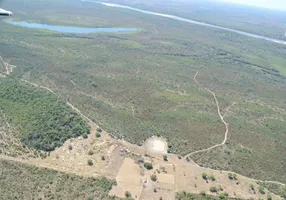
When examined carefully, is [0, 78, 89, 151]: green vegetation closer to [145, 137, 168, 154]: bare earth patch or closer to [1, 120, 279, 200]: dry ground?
[1, 120, 279, 200]: dry ground

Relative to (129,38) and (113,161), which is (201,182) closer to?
(113,161)

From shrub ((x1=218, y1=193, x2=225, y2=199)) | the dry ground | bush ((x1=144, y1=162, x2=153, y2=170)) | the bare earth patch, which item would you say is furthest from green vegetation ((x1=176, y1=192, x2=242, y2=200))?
the bare earth patch

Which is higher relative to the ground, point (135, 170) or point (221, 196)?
point (135, 170)

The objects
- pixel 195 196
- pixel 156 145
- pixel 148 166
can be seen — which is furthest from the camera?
pixel 156 145

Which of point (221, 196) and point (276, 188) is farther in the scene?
point (276, 188)

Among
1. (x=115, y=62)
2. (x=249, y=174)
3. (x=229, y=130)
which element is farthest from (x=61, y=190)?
(x=115, y=62)

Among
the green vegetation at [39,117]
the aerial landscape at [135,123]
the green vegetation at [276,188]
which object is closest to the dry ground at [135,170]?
the aerial landscape at [135,123]

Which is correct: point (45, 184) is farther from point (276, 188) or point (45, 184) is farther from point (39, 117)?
point (276, 188)

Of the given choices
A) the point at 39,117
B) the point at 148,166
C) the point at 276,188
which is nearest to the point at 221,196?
the point at 276,188
